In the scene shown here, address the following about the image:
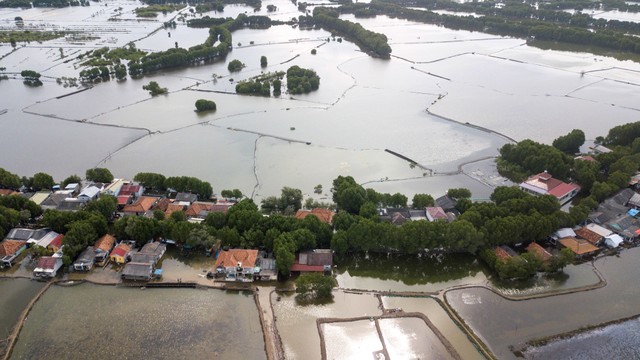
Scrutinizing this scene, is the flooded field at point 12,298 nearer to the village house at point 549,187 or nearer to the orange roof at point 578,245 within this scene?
the orange roof at point 578,245

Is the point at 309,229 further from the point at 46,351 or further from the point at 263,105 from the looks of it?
the point at 263,105

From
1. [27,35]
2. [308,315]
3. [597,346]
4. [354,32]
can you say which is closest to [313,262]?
[308,315]

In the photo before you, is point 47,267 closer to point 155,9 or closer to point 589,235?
point 589,235

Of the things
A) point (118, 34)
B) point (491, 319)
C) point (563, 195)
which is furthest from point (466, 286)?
point (118, 34)

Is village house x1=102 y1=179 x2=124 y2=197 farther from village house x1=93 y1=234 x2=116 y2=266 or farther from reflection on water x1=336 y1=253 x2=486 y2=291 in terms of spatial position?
reflection on water x1=336 y1=253 x2=486 y2=291

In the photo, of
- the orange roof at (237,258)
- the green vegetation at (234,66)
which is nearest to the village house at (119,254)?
the orange roof at (237,258)
